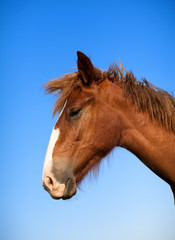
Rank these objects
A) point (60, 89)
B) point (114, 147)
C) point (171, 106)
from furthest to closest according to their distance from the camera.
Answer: point (60, 89)
point (114, 147)
point (171, 106)

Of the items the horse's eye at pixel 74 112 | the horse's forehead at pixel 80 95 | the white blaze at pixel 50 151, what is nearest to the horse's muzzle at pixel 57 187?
the white blaze at pixel 50 151

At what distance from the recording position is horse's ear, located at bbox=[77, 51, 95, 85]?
4.20m

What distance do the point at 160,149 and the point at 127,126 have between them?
2.03 feet

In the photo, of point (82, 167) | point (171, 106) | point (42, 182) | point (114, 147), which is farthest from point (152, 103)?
point (42, 182)

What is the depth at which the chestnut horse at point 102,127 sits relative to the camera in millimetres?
3758

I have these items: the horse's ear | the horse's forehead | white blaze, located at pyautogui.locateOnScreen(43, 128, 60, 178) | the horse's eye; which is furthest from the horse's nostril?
the horse's ear

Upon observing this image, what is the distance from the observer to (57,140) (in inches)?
153

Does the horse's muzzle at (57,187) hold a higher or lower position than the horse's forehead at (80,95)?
lower

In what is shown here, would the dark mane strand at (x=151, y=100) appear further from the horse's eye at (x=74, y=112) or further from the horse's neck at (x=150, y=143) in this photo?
the horse's eye at (x=74, y=112)

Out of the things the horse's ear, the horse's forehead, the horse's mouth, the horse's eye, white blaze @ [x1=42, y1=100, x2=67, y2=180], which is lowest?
the horse's mouth

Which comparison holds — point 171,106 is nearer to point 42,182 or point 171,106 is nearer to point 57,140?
point 57,140

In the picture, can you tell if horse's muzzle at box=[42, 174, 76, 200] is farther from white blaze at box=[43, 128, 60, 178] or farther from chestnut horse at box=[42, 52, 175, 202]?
white blaze at box=[43, 128, 60, 178]

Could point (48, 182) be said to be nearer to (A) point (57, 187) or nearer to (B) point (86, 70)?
(A) point (57, 187)

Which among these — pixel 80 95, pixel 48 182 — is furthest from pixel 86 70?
pixel 48 182
